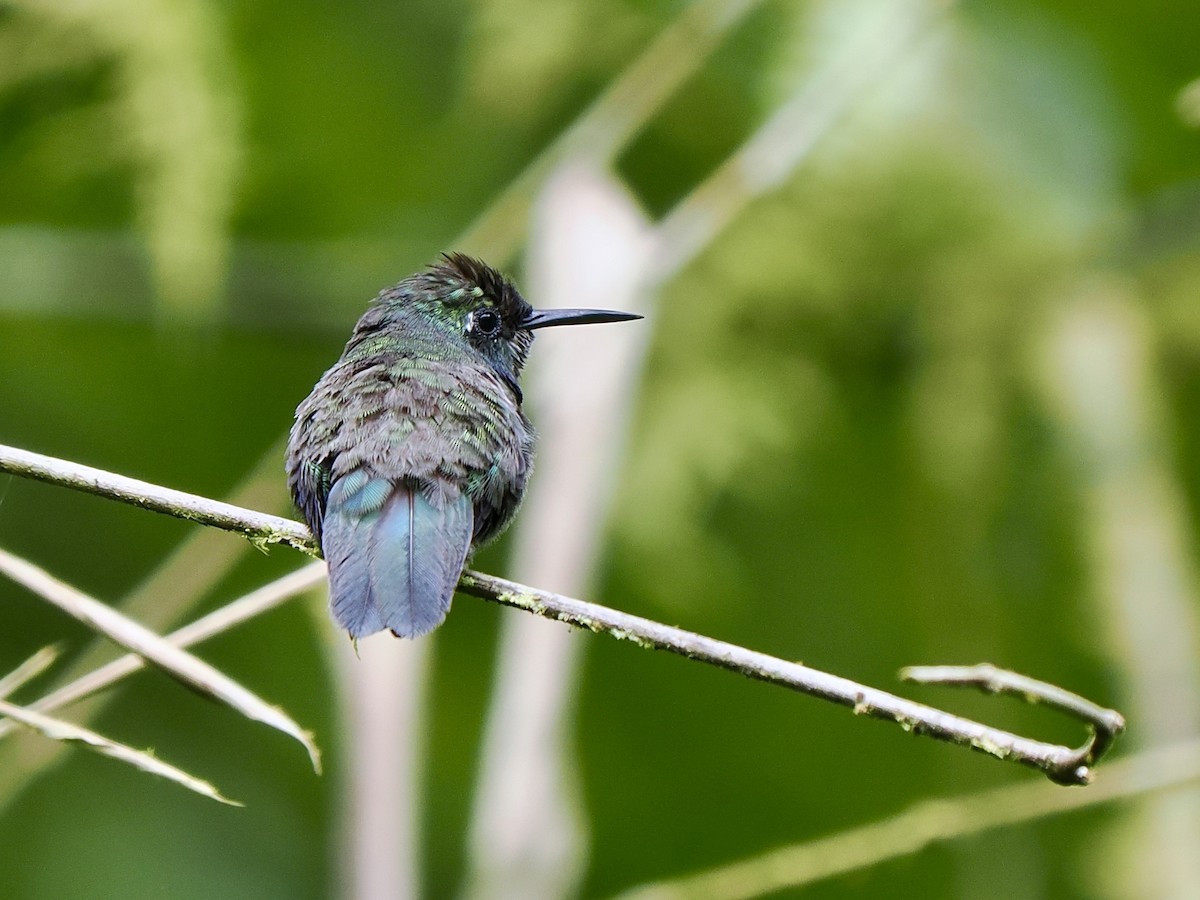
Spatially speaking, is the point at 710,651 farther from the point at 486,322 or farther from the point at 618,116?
the point at 618,116

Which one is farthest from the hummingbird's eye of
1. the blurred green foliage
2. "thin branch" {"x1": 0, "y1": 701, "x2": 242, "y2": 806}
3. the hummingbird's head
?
"thin branch" {"x1": 0, "y1": 701, "x2": 242, "y2": 806}

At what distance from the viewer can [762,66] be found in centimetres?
406

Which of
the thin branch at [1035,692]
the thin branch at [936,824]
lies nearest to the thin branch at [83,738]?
the thin branch at [1035,692]

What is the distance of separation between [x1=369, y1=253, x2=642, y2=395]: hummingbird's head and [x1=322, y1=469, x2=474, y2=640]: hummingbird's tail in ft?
3.18

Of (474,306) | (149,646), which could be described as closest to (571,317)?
(474,306)

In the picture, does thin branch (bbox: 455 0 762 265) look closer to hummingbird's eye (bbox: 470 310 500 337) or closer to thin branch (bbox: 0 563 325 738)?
hummingbird's eye (bbox: 470 310 500 337)

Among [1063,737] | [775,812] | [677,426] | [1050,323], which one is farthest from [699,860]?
[1050,323]

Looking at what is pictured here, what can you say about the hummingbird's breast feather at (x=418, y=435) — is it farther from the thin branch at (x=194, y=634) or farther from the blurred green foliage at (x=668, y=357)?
the blurred green foliage at (x=668, y=357)

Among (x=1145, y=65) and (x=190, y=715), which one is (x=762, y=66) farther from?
(x=190, y=715)

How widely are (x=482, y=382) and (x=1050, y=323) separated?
246cm

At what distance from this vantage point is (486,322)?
3.40 meters

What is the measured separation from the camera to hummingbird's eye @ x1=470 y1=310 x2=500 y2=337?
3367 millimetres

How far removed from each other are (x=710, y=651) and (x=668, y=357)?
10.6ft

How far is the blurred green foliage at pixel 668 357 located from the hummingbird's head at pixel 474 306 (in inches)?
27.3
